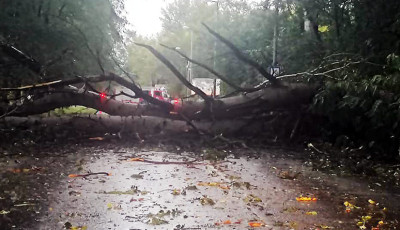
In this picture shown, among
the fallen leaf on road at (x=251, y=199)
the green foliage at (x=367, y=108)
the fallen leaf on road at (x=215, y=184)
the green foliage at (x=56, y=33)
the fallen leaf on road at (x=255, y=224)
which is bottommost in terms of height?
the fallen leaf on road at (x=255, y=224)

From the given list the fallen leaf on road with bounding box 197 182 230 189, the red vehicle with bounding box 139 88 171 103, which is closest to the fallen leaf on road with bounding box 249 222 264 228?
the fallen leaf on road with bounding box 197 182 230 189

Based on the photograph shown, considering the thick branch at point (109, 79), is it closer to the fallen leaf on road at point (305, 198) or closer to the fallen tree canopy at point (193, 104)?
the fallen tree canopy at point (193, 104)

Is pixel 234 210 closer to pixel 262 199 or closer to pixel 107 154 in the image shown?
pixel 262 199

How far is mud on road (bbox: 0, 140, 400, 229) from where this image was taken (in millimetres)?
3861

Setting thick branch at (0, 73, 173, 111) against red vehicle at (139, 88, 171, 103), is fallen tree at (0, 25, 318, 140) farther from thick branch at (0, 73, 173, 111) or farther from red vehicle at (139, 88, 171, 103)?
red vehicle at (139, 88, 171, 103)

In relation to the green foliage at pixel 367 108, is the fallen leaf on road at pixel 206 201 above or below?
below

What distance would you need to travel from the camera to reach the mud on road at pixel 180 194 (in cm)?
386

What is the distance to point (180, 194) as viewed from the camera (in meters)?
4.90

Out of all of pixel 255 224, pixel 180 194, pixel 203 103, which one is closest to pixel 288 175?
pixel 180 194

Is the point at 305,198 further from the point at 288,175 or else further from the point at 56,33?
the point at 56,33

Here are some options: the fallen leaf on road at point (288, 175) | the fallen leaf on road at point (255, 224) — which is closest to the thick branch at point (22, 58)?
the fallen leaf on road at point (288, 175)

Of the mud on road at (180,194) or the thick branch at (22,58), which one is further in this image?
the thick branch at (22,58)

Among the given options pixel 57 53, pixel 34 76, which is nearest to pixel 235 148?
pixel 34 76

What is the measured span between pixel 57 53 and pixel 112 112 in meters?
3.34
